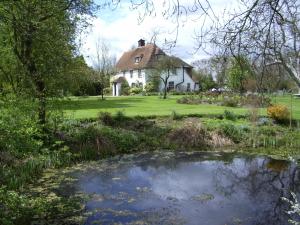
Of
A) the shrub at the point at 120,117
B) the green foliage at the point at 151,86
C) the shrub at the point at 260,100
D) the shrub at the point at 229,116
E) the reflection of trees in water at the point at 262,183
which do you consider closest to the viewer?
the shrub at the point at 260,100

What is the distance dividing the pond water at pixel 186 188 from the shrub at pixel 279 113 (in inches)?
267

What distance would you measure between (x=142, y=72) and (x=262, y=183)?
5101 cm

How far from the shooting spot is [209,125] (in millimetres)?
21672

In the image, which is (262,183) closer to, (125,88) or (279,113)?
(279,113)

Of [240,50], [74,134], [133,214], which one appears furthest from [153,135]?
[240,50]

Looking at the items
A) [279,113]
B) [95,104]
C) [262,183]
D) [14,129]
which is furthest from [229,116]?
[14,129]

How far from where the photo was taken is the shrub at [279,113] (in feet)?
78.5

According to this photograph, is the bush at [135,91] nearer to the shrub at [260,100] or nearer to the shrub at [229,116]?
the shrub at [229,116]

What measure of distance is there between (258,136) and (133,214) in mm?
12181

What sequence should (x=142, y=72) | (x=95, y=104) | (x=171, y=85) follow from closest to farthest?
(x=95, y=104)
(x=171, y=85)
(x=142, y=72)

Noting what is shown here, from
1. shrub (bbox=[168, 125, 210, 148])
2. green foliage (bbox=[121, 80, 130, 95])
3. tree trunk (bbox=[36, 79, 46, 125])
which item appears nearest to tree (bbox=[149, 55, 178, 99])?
green foliage (bbox=[121, 80, 130, 95])

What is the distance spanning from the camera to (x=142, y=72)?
210 feet

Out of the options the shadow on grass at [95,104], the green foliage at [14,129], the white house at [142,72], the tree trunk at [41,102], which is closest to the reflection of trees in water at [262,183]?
the green foliage at [14,129]

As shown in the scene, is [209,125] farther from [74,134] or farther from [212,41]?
[212,41]
